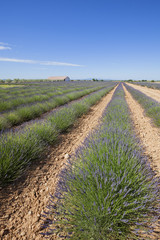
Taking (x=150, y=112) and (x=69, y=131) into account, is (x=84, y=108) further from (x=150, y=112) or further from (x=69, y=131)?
(x=150, y=112)

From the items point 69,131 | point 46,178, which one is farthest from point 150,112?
point 46,178

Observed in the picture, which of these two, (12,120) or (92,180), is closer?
(92,180)

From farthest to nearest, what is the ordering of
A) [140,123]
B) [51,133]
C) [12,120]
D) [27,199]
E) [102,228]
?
[140,123] < [12,120] < [51,133] < [27,199] < [102,228]

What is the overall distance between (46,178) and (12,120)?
3598mm

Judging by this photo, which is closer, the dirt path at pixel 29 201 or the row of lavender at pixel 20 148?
the dirt path at pixel 29 201

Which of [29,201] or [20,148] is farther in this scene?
[20,148]

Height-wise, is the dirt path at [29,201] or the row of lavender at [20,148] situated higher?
the row of lavender at [20,148]

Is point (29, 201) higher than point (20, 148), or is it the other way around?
point (20, 148)

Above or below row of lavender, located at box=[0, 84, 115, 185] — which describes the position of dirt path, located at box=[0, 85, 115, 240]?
below

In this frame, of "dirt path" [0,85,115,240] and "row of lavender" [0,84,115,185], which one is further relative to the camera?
"row of lavender" [0,84,115,185]

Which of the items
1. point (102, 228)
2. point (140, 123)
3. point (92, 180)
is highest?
point (92, 180)

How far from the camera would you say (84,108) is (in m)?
7.32

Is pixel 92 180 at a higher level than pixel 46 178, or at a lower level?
higher

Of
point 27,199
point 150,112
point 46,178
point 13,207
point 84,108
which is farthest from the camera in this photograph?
point 84,108
